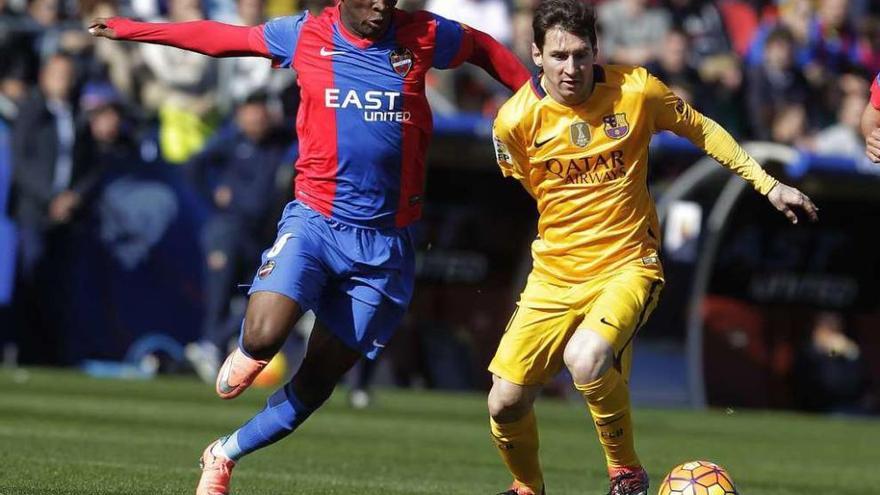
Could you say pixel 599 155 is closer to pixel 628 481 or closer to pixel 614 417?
pixel 614 417

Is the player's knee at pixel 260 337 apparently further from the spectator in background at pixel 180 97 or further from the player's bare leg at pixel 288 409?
the spectator in background at pixel 180 97

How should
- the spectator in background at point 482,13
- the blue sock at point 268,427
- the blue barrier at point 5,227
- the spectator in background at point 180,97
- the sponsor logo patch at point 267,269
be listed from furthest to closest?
the spectator in background at point 482,13, the spectator in background at point 180,97, the blue barrier at point 5,227, the blue sock at point 268,427, the sponsor logo patch at point 267,269

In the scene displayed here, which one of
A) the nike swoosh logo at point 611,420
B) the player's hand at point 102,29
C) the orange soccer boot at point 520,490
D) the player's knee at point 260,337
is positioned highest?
the player's hand at point 102,29

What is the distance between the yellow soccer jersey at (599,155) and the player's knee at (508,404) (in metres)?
0.57

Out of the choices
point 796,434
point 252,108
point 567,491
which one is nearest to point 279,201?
point 252,108

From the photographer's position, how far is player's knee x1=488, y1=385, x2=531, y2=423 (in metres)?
8.22

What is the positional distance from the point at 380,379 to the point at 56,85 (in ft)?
15.2

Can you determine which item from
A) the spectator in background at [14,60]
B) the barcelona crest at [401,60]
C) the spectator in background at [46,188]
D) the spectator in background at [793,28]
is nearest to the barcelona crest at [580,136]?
the barcelona crest at [401,60]

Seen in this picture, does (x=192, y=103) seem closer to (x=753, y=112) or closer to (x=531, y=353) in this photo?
(x=753, y=112)

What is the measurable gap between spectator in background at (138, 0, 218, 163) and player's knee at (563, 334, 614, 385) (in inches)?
411

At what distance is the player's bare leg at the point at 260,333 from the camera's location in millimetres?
7770

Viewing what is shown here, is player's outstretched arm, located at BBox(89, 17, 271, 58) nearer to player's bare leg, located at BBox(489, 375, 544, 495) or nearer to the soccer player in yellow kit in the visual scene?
the soccer player in yellow kit

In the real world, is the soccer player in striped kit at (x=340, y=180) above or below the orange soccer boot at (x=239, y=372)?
above

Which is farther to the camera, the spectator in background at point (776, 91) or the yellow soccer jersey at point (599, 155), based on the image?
the spectator in background at point (776, 91)
